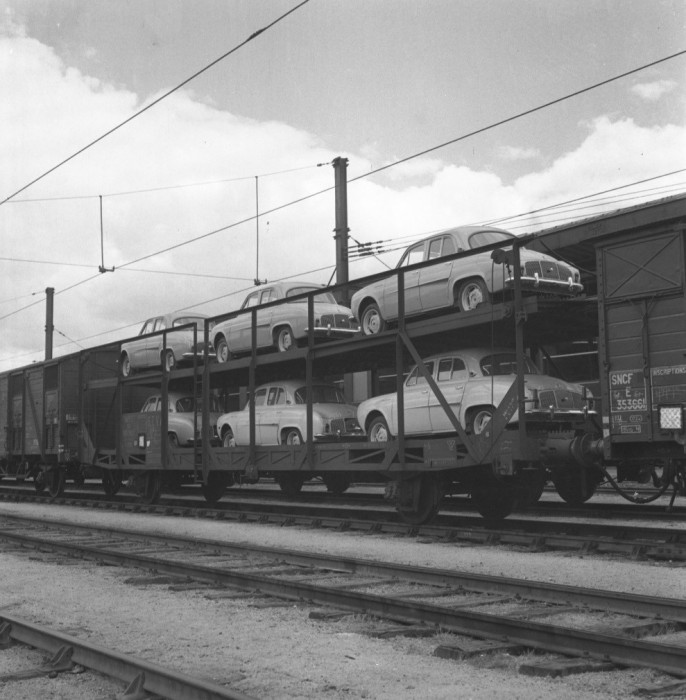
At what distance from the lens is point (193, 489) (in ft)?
72.3

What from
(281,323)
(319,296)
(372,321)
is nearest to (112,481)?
(281,323)

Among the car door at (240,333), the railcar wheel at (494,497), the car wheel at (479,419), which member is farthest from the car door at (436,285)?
the car door at (240,333)

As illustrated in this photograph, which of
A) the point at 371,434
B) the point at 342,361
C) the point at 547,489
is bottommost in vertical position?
the point at 547,489

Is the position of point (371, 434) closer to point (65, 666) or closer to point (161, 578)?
point (161, 578)

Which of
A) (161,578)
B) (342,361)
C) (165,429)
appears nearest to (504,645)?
(161,578)

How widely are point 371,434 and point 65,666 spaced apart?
8902 mm

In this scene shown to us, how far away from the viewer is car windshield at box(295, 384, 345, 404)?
52.6 feet

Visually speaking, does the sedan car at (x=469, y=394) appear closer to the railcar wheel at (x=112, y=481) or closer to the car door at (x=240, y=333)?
the car door at (x=240, y=333)

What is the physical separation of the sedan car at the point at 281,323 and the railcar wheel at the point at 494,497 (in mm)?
3600

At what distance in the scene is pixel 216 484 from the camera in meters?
19.3

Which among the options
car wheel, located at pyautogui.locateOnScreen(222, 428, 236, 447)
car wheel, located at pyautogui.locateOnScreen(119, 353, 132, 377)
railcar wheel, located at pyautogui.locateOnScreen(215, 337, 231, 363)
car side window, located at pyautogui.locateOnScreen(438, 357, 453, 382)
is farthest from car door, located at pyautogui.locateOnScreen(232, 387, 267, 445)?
car wheel, located at pyautogui.locateOnScreen(119, 353, 132, 377)

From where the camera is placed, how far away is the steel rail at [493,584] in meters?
6.72

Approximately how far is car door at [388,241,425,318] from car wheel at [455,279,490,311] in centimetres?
80

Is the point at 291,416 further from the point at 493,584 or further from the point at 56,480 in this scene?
the point at 56,480
